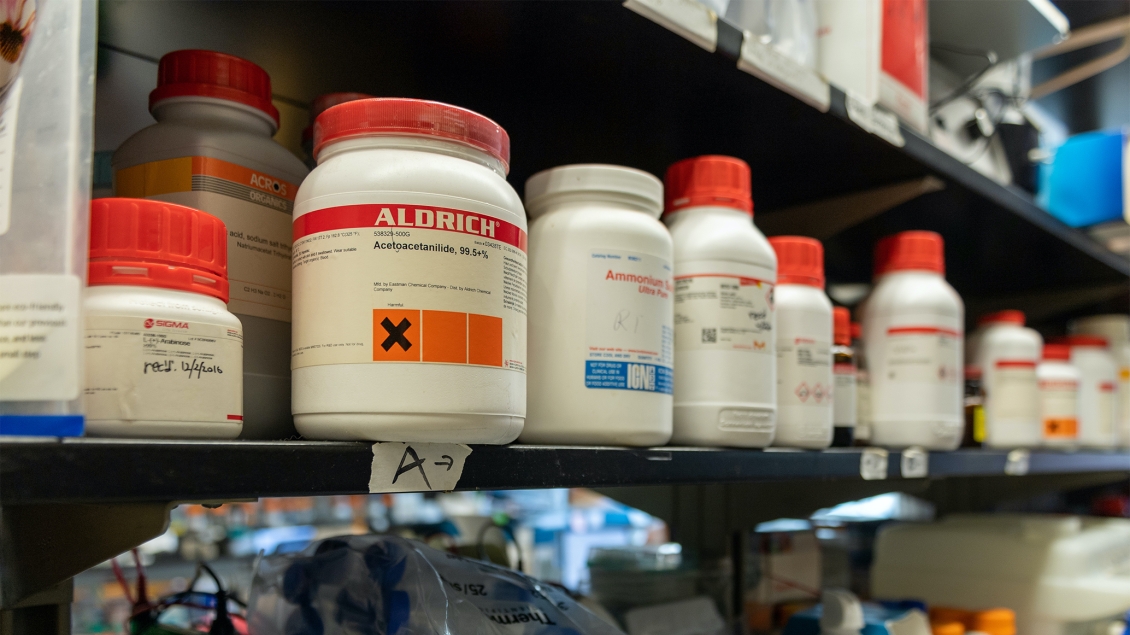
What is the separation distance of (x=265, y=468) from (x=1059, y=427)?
1502 millimetres

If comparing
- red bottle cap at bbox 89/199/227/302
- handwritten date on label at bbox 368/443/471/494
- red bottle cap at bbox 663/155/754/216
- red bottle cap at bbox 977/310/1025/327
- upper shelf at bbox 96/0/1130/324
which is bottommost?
handwritten date on label at bbox 368/443/471/494

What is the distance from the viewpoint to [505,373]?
0.55 metres

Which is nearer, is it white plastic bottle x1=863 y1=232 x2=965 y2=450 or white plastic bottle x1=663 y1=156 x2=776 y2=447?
white plastic bottle x1=663 y1=156 x2=776 y2=447

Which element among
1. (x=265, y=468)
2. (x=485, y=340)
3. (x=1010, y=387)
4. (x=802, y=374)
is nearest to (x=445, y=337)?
(x=485, y=340)

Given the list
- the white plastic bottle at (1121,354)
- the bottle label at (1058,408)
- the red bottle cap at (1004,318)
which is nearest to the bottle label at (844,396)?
the red bottle cap at (1004,318)

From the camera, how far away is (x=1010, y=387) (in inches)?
54.9

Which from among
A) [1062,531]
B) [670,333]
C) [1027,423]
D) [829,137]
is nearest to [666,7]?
[670,333]

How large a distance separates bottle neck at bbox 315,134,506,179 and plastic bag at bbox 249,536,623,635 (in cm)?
41

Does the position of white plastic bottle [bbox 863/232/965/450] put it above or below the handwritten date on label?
above

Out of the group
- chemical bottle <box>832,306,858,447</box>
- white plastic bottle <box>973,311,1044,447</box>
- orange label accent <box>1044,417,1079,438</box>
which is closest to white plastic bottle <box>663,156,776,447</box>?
chemical bottle <box>832,306,858,447</box>

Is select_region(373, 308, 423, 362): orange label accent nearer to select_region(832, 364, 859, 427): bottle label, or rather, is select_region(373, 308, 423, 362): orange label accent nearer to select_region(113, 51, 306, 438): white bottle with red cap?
select_region(113, 51, 306, 438): white bottle with red cap

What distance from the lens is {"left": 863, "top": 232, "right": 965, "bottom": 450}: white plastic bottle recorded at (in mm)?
1116

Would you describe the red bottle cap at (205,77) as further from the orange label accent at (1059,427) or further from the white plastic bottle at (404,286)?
the orange label accent at (1059,427)

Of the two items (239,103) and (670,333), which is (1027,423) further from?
(239,103)
